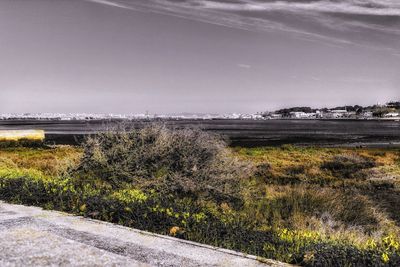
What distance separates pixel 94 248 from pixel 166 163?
702 centimetres

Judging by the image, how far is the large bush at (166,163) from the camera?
11969mm

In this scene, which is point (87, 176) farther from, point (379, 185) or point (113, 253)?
point (379, 185)

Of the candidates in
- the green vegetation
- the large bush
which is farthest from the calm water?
the green vegetation

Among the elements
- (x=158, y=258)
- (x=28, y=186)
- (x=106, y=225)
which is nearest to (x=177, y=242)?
(x=158, y=258)

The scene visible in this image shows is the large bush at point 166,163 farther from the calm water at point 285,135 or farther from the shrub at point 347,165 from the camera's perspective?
the shrub at point 347,165

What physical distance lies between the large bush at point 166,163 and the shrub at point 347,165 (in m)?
12.3

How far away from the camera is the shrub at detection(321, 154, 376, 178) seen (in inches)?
934

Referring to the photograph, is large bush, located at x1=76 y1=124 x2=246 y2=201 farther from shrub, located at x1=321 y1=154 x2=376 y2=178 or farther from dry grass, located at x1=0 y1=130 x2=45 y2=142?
dry grass, located at x1=0 y1=130 x2=45 y2=142

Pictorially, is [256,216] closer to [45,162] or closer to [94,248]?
[94,248]

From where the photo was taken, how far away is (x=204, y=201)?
1163 cm

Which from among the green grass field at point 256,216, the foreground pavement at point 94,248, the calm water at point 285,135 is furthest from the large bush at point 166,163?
the foreground pavement at point 94,248

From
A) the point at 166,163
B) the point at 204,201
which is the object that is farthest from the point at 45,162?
the point at 204,201

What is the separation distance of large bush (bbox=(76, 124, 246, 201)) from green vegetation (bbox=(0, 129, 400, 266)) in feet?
0.10

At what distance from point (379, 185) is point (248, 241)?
1538 cm
